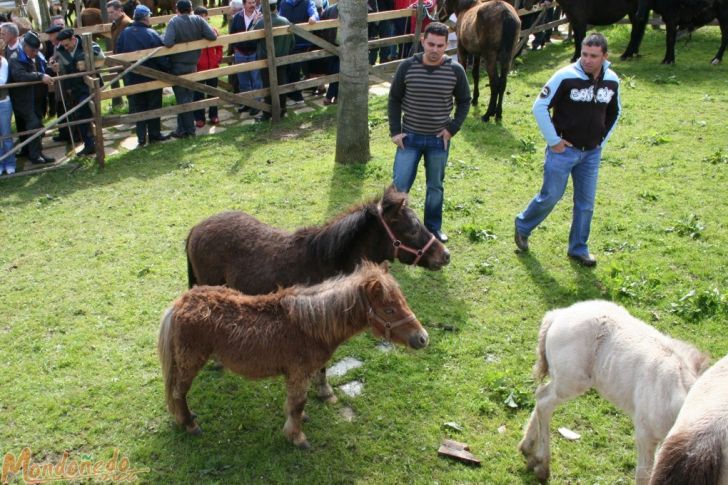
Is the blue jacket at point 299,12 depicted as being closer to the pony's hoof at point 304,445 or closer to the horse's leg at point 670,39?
the horse's leg at point 670,39

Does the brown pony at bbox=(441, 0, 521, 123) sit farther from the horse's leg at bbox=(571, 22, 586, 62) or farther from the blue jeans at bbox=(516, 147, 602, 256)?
the blue jeans at bbox=(516, 147, 602, 256)

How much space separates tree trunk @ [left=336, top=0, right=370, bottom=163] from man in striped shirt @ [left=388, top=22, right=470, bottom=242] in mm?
2754

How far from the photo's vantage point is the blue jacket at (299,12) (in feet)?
43.0

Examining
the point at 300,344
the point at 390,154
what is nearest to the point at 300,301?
the point at 300,344

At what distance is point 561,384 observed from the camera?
4.43m

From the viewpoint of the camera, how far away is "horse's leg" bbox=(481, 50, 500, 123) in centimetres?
1177

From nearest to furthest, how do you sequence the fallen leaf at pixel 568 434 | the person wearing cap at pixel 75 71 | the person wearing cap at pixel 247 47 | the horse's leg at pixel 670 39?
the fallen leaf at pixel 568 434
the person wearing cap at pixel 75 71
the person wearing cap at pixel 247 47
the horse's leg at pixel 670 39

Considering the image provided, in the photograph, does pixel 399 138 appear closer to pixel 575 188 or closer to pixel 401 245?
pixel 401 245

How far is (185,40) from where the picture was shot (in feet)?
37.9

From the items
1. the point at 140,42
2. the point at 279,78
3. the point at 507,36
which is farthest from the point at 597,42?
the point at 140,42

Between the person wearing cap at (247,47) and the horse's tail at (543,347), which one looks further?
the person wearing cap at (247,47)

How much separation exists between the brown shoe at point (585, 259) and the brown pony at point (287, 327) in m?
3.54

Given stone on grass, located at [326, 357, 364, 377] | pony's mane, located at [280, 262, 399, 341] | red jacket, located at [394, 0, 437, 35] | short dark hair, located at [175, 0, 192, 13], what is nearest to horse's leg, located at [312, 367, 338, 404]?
stone on grass, located at [326, 357, 364, 377]

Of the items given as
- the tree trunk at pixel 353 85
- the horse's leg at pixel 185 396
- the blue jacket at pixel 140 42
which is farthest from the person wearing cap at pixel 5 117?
the horse's leg at pixel 185 396
